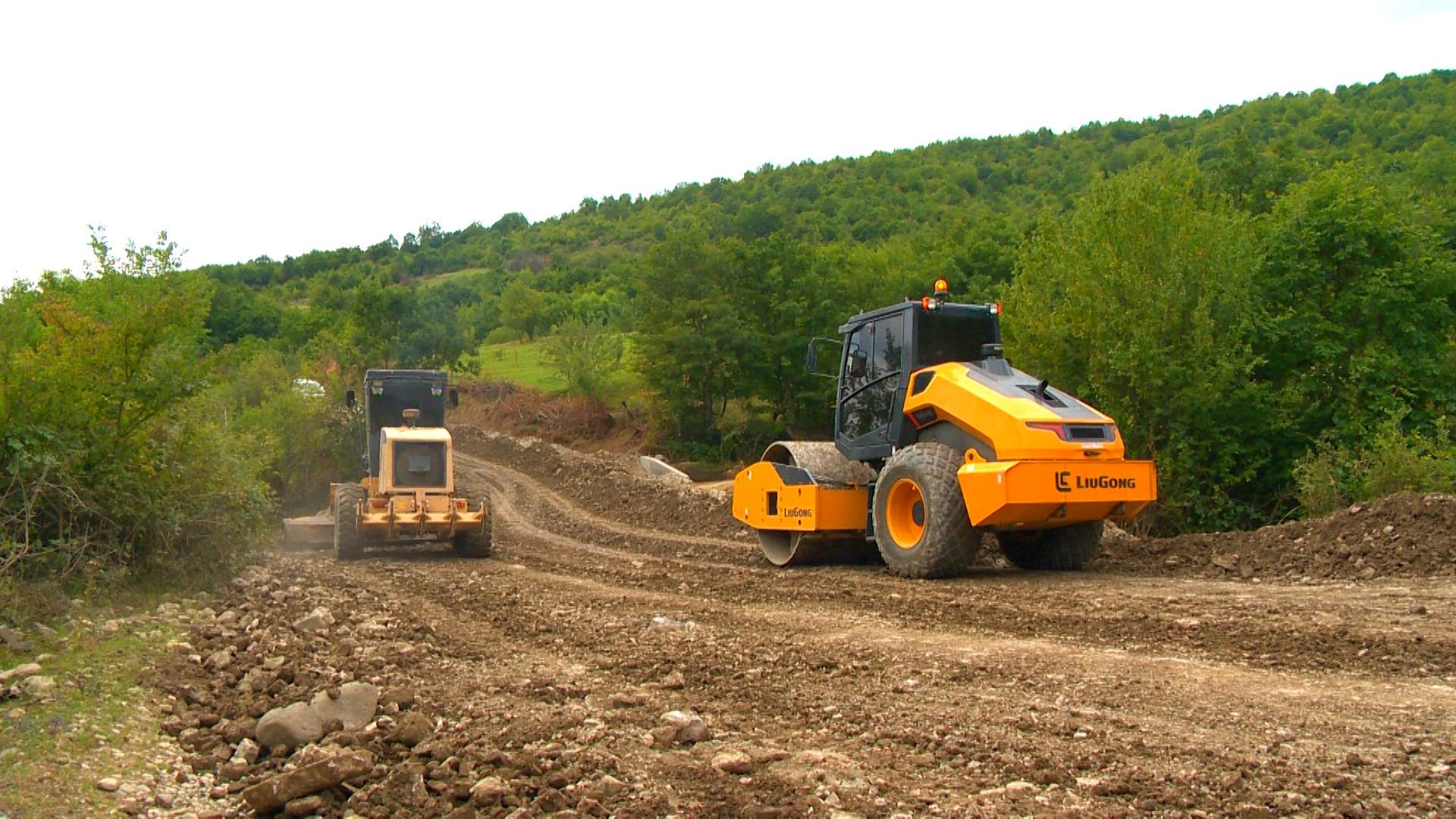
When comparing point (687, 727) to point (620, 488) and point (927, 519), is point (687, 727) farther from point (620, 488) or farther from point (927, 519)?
point (620, 488)

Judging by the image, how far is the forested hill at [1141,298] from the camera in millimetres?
16578

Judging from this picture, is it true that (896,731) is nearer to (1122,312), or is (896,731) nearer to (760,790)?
(760,790)

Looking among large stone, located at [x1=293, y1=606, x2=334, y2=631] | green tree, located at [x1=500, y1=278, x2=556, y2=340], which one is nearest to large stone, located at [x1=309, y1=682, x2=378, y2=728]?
large stone, located at [x1=293, y1=606, x2=334, y2=631]

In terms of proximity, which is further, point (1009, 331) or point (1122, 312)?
point (1009, 331)

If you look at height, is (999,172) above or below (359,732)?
above

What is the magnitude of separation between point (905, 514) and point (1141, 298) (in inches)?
296

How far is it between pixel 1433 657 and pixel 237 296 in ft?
228

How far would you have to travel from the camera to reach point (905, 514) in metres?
11.1

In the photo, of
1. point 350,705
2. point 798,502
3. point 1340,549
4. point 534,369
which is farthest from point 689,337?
point 350,705

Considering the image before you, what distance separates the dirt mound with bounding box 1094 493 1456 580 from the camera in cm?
963

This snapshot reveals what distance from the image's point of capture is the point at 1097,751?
4.60 m

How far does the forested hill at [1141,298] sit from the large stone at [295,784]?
7.36 metres

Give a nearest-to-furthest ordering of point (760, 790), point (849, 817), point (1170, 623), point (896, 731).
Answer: point (849, 817), point (760, 790), point (896, 731), point (1170, 623)

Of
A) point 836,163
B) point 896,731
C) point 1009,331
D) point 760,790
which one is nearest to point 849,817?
point 760,790
